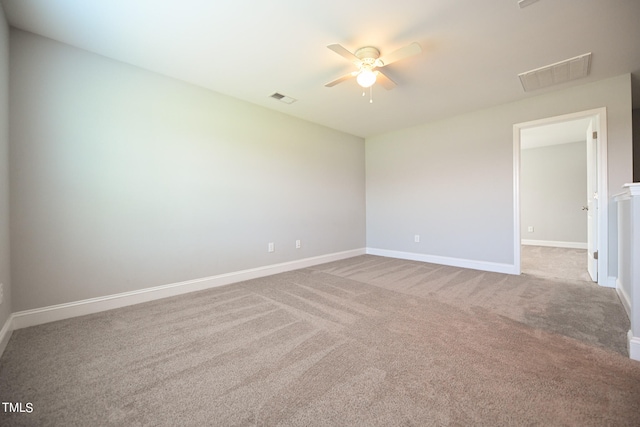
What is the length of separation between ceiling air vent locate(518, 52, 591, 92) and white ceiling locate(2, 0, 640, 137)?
0.08 metres

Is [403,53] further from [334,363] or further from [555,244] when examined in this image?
[555,244]

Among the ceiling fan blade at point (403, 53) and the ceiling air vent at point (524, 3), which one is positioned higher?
the ceiling air vent at point (524, 3)

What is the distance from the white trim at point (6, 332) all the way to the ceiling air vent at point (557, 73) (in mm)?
5216

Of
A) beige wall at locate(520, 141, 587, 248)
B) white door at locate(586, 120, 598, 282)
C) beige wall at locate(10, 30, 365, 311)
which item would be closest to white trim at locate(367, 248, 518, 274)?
white door at locate(586, 120, 598, 282)

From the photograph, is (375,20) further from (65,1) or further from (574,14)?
(65,1)

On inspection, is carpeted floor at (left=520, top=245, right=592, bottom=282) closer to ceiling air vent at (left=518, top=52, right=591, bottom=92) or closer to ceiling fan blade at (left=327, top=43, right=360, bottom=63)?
ceiling air vent at (left=518, top=52, right=591, bottom=92)

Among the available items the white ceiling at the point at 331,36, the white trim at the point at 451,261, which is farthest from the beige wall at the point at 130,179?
the white trim at the point at 451,261

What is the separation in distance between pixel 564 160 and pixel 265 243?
7.21m

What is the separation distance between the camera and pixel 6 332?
6.13 ft

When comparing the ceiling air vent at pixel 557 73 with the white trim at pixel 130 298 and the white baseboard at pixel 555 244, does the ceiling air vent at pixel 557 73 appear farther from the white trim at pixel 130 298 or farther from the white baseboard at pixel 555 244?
the white baseboard at pixel 555 244

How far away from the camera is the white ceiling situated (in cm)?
189

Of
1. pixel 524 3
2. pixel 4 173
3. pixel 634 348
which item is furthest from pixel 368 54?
pixel 4 173

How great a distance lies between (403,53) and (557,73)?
2.06 m

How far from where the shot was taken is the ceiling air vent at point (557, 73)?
8.46 ft
